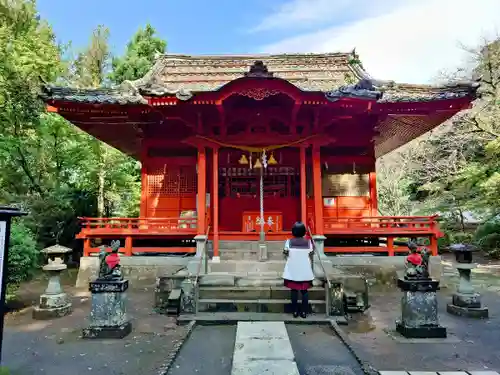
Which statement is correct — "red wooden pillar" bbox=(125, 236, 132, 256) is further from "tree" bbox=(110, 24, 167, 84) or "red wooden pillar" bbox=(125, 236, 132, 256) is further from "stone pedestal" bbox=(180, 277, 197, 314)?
"tree" bbox=(110, 24, 167, 84)

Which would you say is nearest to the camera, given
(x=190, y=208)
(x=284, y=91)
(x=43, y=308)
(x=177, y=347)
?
(x=177, y=347)

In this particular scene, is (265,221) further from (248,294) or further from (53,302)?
(53,302)

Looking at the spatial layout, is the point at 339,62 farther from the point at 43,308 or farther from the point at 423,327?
the point at 43,308

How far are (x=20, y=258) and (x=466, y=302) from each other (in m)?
9.88

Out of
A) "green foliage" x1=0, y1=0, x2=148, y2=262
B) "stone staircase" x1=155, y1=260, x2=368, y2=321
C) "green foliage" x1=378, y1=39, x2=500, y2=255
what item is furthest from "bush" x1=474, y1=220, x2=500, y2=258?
"green foliage" x1=0, y1=0, x2=148, y2=262

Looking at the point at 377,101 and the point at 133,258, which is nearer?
the point at 377,101

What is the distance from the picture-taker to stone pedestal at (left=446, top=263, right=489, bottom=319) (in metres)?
7.25

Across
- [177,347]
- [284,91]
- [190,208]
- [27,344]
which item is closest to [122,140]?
[190,208]

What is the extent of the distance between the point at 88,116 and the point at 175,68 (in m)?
5.79

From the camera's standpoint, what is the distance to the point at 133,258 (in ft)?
33.8

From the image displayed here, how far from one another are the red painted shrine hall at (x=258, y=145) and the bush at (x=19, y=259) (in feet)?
7.27

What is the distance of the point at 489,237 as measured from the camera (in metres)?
18.1

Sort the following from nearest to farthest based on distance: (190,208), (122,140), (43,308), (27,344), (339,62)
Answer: (27,344), (43,308), (190,208), (122,140), (339,62)

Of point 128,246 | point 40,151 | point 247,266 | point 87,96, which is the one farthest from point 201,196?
point 40,151
